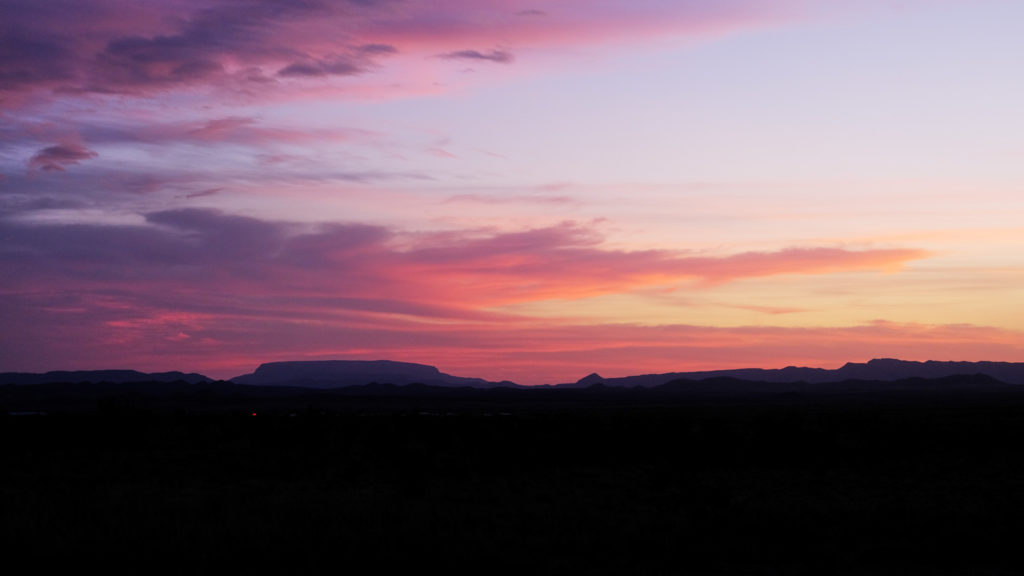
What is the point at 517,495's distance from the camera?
2109 cm

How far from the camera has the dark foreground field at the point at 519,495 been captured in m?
13.4

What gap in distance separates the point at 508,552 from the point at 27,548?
270 inches

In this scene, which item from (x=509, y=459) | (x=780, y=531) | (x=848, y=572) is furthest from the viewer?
(x=509, y=459)

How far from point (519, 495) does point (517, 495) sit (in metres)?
0.05

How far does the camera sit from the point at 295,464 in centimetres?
2894

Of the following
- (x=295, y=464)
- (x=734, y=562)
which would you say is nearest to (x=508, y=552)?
(x=734, y=562)

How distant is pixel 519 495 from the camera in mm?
21109

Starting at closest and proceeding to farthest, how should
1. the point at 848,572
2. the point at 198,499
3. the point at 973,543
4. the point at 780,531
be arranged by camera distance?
the point at 848,572
the point at 973,543
the point at 780,531
the point at 198,499

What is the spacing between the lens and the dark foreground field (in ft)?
44.0

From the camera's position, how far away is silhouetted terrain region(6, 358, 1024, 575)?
13.4 m

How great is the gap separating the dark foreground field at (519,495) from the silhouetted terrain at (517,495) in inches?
2.5

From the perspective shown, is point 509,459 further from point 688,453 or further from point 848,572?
point 848,572

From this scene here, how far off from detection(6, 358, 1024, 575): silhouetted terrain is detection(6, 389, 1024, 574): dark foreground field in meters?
0.06

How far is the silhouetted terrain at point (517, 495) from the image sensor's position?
1342cm
